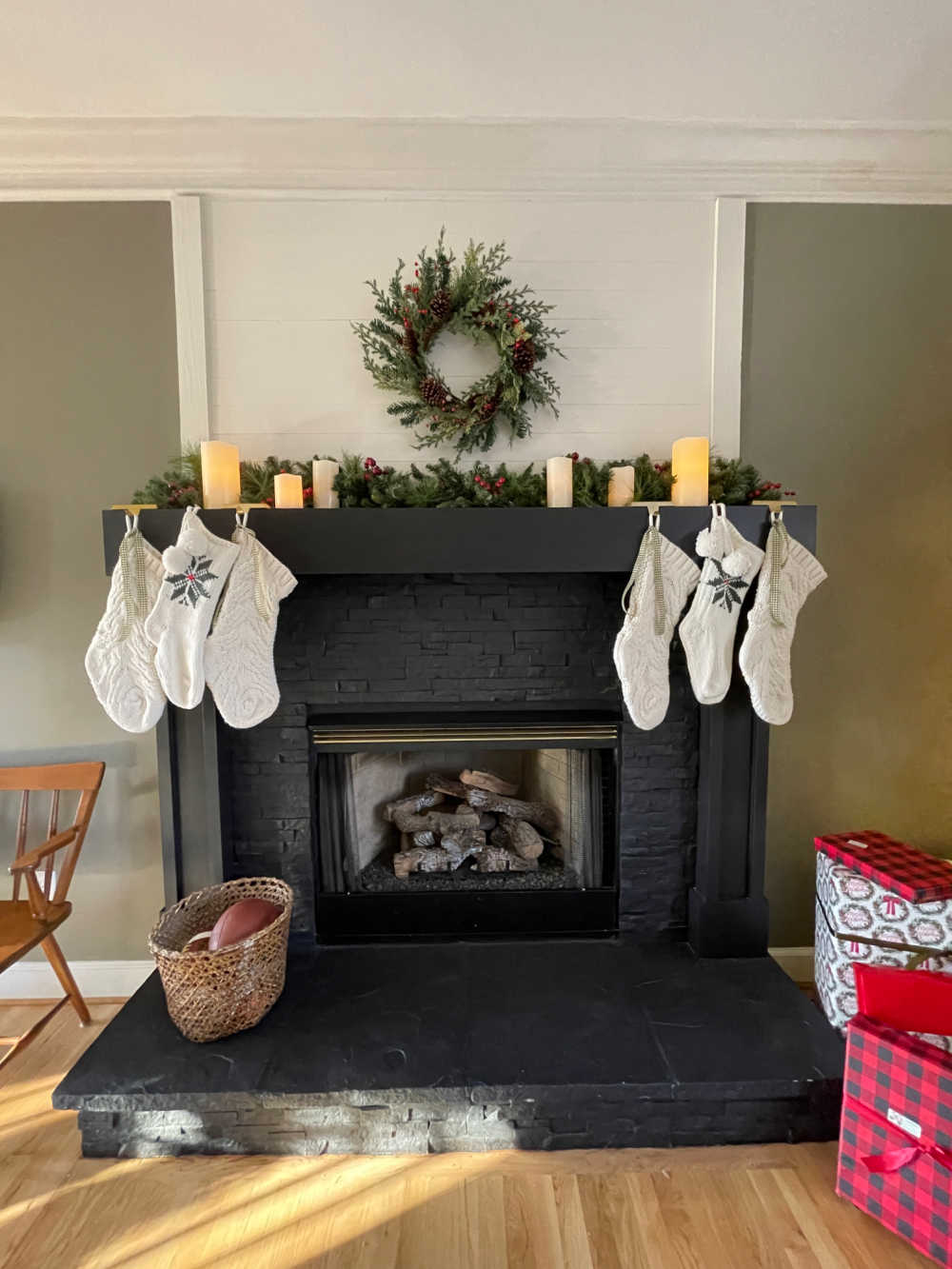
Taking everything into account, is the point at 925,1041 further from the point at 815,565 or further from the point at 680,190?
the point at 680,190

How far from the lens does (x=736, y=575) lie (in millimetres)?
1786

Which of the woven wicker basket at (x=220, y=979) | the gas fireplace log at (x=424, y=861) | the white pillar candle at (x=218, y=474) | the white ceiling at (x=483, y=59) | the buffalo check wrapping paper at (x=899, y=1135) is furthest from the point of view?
the gas fireplace log at (x=424, y=861)

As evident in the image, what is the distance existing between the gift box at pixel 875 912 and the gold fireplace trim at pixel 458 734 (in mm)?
659

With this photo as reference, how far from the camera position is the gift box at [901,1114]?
Result: 1305mm

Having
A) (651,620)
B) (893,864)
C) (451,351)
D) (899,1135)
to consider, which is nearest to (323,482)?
(451,351)

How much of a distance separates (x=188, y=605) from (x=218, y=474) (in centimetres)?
33

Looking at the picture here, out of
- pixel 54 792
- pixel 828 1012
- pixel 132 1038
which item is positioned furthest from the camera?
pixel 54 792

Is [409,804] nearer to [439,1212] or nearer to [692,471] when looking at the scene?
[439,1212]

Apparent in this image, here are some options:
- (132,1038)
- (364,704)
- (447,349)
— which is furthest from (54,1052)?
(447,349)

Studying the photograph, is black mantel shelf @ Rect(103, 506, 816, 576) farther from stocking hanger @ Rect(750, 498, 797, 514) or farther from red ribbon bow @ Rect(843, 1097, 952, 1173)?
red ribbon bow @ Rect(843, 1097, 952, 1173)

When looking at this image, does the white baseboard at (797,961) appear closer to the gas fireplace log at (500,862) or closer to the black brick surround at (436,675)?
the black brick surround at (436,675)

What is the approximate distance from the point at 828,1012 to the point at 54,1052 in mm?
2033

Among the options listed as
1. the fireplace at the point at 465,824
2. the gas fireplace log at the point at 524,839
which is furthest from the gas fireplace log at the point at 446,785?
the gas fireplace log at the point at 524,839

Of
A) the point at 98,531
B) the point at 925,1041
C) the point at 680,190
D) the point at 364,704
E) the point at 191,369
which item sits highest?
the point at 680,190
